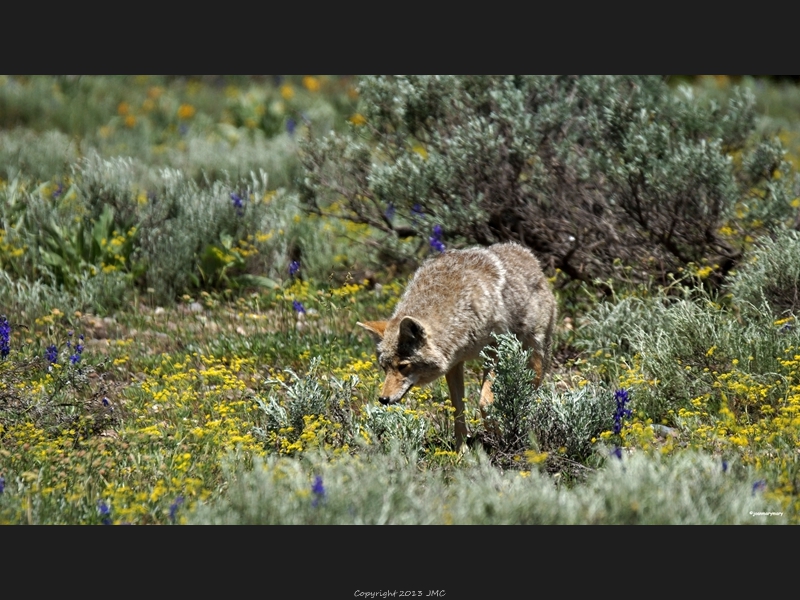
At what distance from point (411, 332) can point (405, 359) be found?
0.21 m

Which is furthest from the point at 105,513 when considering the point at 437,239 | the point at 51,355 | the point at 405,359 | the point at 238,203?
the point at 238,203

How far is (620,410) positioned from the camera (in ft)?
21.8

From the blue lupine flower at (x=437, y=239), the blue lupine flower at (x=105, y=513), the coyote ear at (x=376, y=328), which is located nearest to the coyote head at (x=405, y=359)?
the coyote ear at (x=376, y=328)

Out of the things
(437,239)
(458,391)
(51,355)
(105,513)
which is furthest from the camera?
(437,239)

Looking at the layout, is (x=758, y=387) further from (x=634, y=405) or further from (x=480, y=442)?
(x=480, y=442)

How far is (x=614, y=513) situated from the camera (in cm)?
500

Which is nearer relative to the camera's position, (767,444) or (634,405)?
(767,444)

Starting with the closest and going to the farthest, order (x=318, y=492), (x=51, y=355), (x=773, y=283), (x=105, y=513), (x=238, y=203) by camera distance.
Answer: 1. (x=318, y=492)
2. (x=105, y=513)
3. (x=51, y=355)
4. (x=773, y=283)
5. (x=238, y=203)

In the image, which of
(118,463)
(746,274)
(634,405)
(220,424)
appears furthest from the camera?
(746,274)

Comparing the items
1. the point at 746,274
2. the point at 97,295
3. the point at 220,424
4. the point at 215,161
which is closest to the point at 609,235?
the point at 746,274

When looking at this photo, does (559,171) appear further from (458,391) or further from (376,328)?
(376,328)

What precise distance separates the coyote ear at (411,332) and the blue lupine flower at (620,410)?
147 cm

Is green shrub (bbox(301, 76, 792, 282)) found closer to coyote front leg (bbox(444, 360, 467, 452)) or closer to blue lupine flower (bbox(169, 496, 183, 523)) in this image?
coyote front leg (bbox(444, 360, 467, 452))

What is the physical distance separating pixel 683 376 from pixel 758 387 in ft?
2.04
